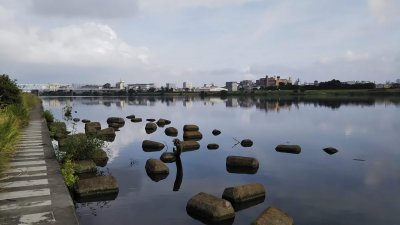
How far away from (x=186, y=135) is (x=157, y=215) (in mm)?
21209

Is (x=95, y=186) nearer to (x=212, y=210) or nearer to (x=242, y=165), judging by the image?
(x=212, y=210)

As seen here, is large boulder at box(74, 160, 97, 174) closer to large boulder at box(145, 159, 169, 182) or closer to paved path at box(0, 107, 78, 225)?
paved path at box(0, 107, 78, 225)

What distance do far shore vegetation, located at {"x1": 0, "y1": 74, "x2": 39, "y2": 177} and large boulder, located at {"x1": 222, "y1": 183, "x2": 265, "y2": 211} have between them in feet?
27.6

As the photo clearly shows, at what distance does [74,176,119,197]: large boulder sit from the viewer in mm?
14438

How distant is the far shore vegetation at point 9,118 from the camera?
14531 millimetres

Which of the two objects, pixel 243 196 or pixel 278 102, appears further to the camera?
pixel 278 102

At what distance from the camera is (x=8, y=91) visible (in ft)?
104

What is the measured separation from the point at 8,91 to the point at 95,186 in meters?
21.4

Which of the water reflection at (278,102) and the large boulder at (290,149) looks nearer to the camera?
the large boulder at (290,149)

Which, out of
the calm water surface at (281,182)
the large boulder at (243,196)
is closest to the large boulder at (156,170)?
the calm water surface at (281,182)

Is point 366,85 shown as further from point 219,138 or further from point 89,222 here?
point 89,222

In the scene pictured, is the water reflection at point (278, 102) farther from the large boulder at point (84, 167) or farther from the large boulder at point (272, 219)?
the large boulder at point (272, 219)

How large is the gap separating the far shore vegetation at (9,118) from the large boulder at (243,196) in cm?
842

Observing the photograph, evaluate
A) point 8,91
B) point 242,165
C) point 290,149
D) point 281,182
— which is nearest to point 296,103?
point 290,149
